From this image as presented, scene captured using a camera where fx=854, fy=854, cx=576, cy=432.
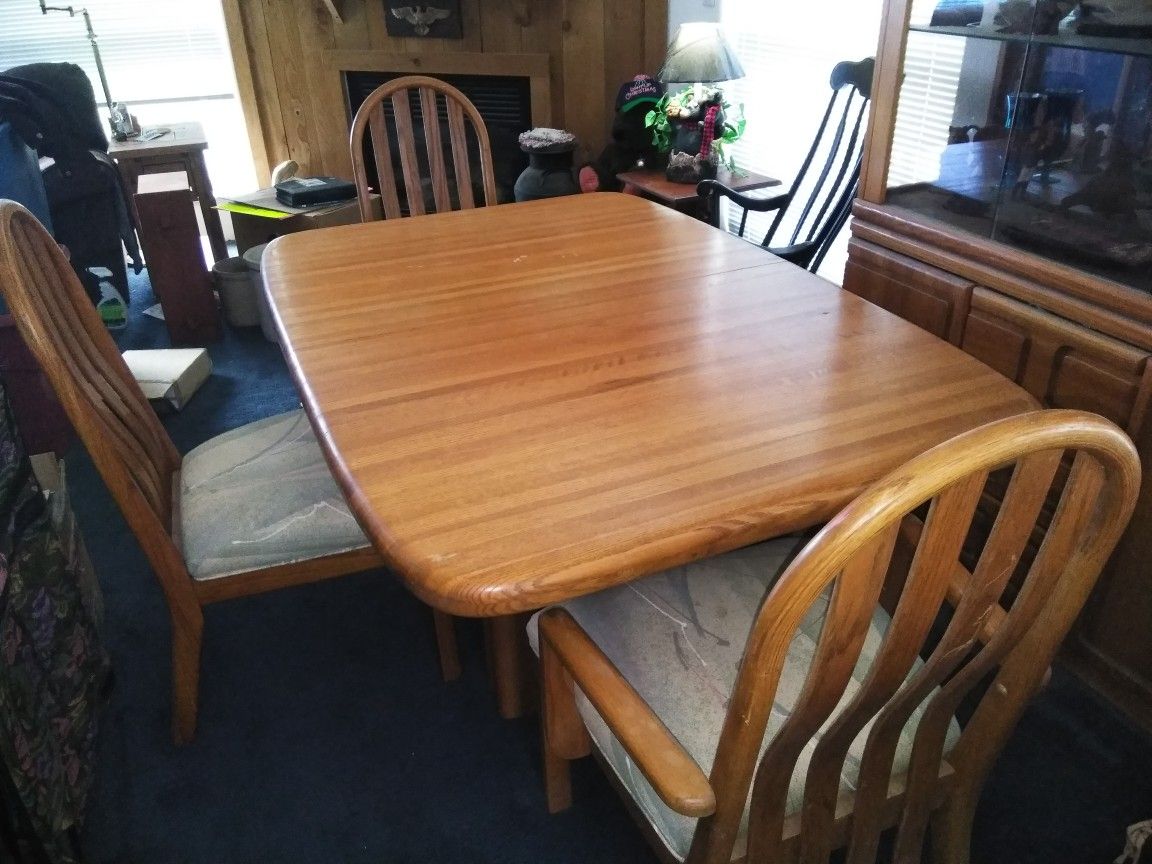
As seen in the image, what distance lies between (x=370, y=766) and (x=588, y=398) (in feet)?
2.58

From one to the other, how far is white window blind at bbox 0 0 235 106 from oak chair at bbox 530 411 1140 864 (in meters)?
3.53

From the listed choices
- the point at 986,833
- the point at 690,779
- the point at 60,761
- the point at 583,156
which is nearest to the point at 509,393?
the point at 690,779

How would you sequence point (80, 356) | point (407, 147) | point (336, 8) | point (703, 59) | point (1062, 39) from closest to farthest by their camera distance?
point (80, 356) → point (1062, 39) → point (407, 147) → point (703, 59) → point (336, 8)

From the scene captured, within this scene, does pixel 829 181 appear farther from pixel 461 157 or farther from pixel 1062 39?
pixel 1062 39

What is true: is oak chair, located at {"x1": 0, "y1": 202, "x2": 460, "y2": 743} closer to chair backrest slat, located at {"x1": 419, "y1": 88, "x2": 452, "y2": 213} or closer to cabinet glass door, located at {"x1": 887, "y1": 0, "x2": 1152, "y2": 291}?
chair backrest slat, located at {"x1": 419, "y1": 88, "x2": 452, "y2": 213}

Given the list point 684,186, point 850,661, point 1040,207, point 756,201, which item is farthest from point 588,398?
point 684,186

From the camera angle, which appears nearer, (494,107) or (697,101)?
(697,101)

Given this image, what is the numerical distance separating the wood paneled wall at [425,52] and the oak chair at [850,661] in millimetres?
3010

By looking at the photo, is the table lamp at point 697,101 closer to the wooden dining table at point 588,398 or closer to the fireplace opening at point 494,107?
the fireplace opening at point 494,107

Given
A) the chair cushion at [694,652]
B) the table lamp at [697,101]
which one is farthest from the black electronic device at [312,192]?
the chair cushion at [694,652]

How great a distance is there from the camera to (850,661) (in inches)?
27.8

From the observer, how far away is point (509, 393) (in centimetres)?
115

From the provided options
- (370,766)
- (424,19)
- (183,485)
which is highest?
(424,19)

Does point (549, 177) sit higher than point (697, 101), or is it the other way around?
point (697, 101)
